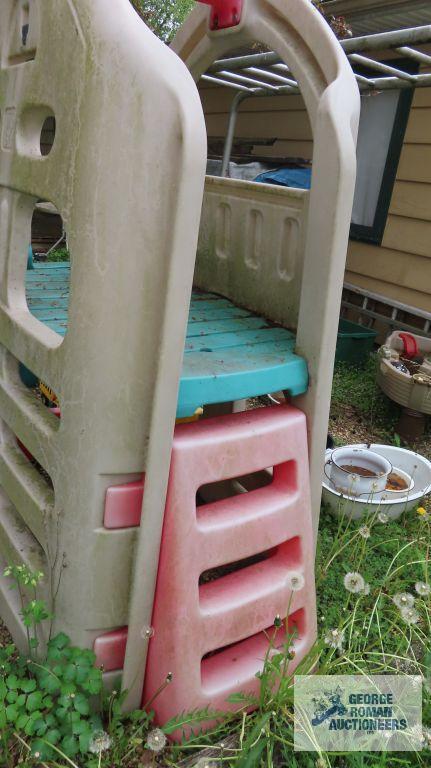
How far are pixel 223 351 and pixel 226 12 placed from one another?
3.35 ft

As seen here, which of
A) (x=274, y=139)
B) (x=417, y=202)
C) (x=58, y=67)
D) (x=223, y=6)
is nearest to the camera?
(x=58, y=67)

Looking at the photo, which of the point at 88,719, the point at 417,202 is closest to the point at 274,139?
the point at 417,202

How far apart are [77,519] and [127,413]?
269mm

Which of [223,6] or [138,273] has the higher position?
[223,6]

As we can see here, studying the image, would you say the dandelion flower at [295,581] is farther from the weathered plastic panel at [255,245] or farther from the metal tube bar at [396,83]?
the metal tube bar at [396,83]

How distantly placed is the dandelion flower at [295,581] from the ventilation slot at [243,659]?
0.34 ft

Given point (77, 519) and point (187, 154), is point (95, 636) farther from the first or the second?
point (187, 154)

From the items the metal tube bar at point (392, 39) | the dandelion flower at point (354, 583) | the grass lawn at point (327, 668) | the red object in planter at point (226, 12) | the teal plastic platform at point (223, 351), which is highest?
the metal tube bar at point (392, 39)

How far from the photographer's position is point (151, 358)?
118 cm

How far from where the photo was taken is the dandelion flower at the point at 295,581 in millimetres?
1456

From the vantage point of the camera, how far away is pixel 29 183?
1.36m

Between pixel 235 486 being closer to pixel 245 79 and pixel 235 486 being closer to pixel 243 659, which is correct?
pixel 243 659

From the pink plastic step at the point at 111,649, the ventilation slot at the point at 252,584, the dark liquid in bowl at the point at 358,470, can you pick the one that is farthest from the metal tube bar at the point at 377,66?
the pink plastic step at the point at 111,649

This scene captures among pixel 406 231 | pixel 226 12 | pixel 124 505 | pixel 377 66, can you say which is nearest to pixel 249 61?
pixel 377 66
